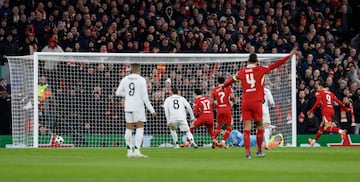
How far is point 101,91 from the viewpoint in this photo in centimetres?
2872

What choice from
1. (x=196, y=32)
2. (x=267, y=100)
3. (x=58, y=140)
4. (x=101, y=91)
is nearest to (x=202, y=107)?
(x=267, y=100)

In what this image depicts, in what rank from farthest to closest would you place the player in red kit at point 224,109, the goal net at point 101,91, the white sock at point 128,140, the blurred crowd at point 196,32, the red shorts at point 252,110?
the blurred crowd at point 196,32
the goal net at point 101,91
the player in red kit at point 224,109
the white sock at point 128,140
the red shorts at point 252,110

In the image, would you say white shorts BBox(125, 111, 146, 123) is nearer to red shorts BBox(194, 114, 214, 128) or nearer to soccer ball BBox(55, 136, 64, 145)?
red shorts BBox(194, 114, 214, 128)

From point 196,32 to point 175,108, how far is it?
474 centimetres

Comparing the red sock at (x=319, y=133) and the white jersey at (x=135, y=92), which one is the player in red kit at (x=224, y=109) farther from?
the white jersey at (x=135, y=92)

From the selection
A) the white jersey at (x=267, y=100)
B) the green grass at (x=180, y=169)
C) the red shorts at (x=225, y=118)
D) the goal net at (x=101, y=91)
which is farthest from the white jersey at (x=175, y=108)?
the green grass at (x=180, y=169)

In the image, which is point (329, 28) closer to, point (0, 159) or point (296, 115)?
point (296, 115)

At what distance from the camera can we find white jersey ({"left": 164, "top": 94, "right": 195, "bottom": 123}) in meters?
27.6

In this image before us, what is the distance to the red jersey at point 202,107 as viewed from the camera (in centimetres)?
2733

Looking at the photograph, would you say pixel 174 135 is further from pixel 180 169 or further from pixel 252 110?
pixel 180 169

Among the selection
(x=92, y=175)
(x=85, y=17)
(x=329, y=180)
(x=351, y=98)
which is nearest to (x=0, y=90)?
(x=85, y=17)

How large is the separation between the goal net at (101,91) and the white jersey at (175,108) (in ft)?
3.99

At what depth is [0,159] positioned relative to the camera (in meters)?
18.6

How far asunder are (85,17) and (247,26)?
231 inches
